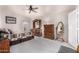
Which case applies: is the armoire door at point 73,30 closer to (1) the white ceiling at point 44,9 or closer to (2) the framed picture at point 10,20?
(1) the white ceiling at point 44,9

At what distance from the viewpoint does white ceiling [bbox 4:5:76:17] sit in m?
1.92

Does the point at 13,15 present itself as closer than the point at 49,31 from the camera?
Yes

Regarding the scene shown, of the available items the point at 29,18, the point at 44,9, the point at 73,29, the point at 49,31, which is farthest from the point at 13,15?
the point at 73,29

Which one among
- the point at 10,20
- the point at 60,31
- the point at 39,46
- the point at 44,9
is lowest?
the point at 39,46

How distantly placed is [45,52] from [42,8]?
76 cm

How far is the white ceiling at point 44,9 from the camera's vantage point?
1918 millimetres

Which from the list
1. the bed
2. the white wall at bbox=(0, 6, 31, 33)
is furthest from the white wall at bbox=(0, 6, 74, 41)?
the bed

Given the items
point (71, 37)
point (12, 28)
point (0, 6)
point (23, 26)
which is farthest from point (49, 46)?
point (0, 6)

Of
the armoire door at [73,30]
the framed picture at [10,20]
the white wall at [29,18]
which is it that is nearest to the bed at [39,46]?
the armoire door at [73,30]

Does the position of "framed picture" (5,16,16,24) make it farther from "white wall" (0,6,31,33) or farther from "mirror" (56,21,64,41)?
"mirror" (56,21,64,41)

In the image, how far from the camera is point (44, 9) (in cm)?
197

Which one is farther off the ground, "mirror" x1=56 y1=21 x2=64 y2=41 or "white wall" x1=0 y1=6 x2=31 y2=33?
"white wall" x1=0 y1=6 x2=31 y2=33

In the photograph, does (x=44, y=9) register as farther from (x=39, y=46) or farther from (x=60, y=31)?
(x=39, y=46)

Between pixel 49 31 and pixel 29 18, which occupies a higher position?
pixel 29 18
